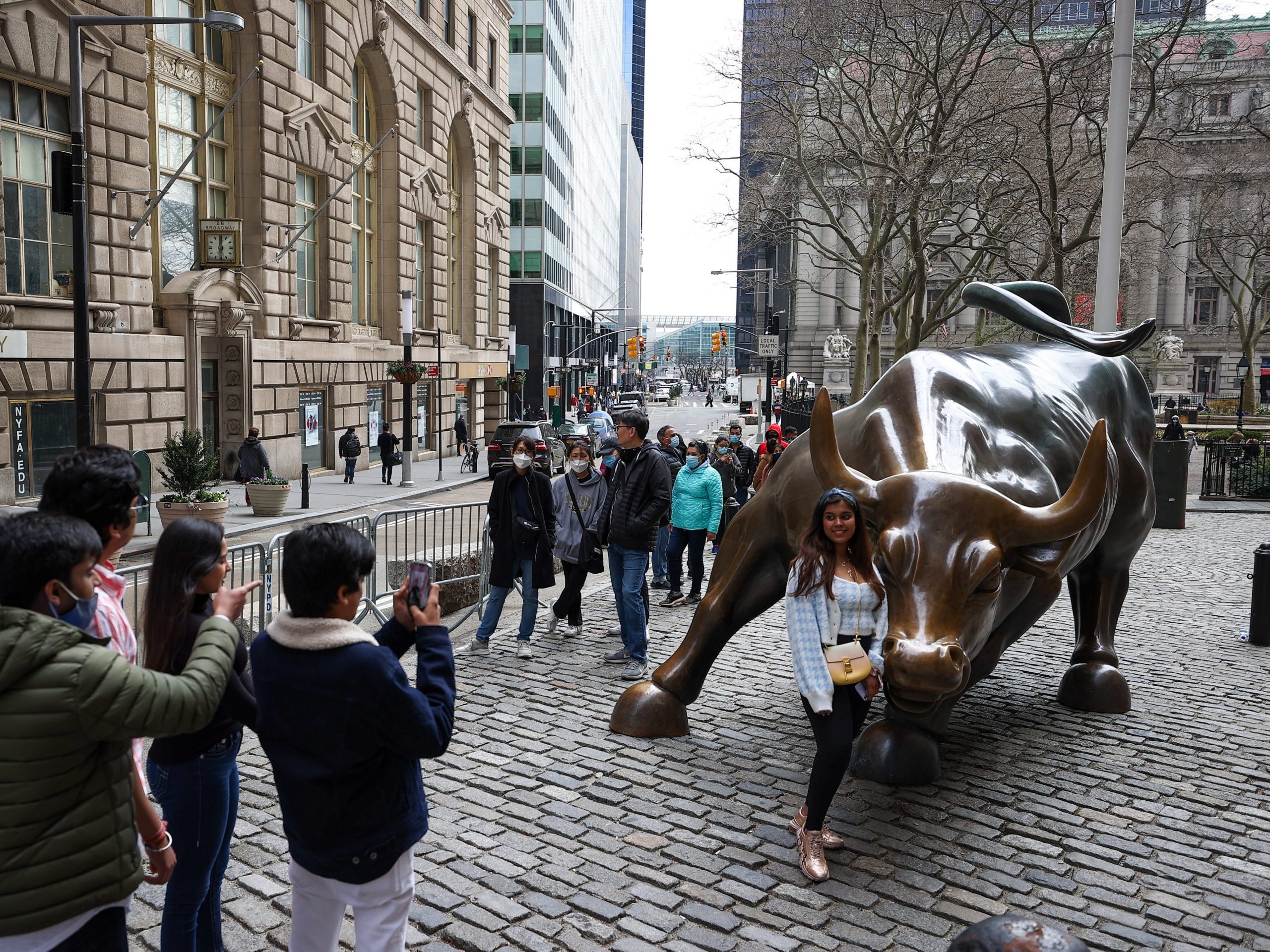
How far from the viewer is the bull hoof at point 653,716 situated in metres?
6.79

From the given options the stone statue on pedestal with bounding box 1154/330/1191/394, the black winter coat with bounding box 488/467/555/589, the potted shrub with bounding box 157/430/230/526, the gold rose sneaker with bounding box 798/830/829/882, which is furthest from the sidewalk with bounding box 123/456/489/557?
the stone statue on pedestal with bounding box 1154/330/1191/394

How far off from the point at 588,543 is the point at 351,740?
5.99 m

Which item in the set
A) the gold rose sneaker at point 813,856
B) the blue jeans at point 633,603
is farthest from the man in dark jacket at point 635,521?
the gold rose sneaker at point 813,856

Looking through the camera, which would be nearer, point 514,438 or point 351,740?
point 351,740

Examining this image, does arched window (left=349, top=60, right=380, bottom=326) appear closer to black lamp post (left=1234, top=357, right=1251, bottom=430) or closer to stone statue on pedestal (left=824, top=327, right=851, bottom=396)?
black lamp post (left=1234, top=357, right=1251, bottom=430)

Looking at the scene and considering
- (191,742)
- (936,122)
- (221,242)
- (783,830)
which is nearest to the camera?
(191,742)

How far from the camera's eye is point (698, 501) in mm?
11648

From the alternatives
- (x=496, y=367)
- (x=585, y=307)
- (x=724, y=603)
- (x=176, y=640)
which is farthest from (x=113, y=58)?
(x=585, y=307)

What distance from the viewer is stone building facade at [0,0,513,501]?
18.9 m

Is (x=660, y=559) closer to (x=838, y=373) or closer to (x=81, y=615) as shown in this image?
(x=81, y=615)

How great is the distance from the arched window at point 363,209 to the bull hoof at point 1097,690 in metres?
27.6

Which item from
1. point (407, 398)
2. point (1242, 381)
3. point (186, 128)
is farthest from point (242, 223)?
point (1242, 381)

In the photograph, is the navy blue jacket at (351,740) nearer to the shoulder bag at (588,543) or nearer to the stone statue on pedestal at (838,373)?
the shoulder bag at (588,543)

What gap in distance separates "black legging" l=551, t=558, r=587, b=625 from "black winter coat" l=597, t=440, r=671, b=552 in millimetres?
816
